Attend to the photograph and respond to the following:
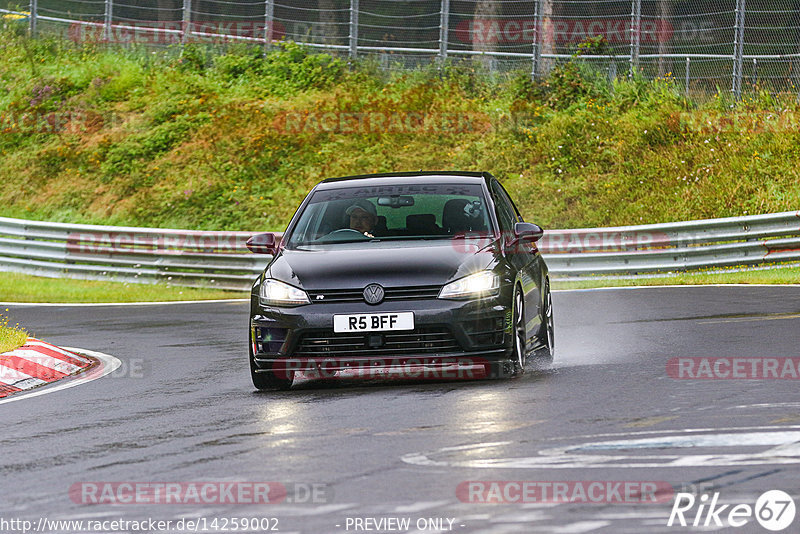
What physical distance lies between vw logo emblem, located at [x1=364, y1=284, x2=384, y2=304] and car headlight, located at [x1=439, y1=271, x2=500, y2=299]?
0.43 metres

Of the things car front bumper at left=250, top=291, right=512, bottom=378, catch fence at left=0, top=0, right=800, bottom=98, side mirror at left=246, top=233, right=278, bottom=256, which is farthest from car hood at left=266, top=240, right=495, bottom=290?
catch fence at left=0, top=0, right=800, bottom=98

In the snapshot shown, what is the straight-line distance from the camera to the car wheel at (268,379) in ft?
34.1

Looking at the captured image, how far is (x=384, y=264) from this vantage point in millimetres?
10086

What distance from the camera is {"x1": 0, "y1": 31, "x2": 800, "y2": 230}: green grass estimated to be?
27.4 meters

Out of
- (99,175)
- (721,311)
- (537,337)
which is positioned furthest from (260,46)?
(537,337)

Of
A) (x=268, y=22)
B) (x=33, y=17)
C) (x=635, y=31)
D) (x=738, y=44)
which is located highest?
(x=33, y=17)

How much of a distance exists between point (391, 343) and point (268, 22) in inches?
1008

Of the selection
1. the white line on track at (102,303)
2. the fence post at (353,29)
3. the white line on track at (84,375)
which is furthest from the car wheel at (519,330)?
the fence post at (353,29)

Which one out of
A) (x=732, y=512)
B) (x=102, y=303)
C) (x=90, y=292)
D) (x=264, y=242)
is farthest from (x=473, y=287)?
(x=90, y=292)

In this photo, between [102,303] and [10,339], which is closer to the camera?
[10,339]

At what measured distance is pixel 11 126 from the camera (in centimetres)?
3441

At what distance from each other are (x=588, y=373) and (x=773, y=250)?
1185cm

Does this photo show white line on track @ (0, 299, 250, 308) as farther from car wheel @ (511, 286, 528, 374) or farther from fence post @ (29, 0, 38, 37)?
fence post @ (29, 0, 38, 37)

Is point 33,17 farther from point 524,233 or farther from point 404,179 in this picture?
point 524,233
